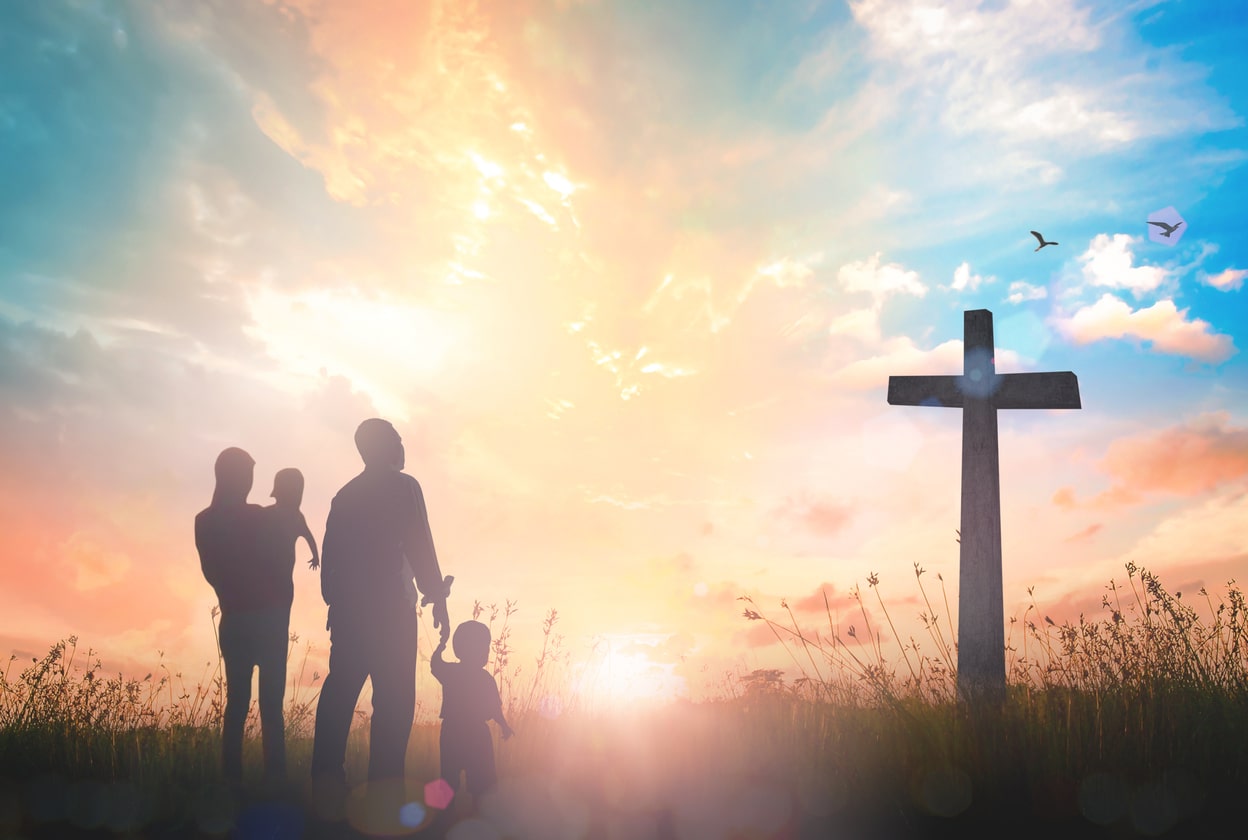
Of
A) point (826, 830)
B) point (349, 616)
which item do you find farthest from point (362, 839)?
point (826, 830)

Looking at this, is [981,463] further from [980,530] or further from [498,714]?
[498,714]

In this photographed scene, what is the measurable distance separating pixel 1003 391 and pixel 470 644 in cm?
582

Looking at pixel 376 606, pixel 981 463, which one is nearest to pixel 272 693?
pixel 376 606

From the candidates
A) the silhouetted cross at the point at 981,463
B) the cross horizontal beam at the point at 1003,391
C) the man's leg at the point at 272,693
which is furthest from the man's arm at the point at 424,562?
the cross horizontal beam at the point at 1003,391

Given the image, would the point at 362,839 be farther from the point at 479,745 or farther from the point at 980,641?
the point at 980,641

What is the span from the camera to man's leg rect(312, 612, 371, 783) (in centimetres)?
544

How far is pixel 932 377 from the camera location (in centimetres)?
827

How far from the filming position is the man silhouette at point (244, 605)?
5883 mm

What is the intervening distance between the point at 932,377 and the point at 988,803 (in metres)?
4.83

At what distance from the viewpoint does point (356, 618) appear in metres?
5.48

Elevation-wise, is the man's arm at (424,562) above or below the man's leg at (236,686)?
above

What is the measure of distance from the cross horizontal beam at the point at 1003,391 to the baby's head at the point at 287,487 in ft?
19.2

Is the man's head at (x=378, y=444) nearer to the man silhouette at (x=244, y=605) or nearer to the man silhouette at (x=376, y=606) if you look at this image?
the man silhouette at (x=376, y=606)

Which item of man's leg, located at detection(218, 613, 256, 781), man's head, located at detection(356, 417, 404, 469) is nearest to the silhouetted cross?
man's head, located at detection(356, 417, 404, 469)
